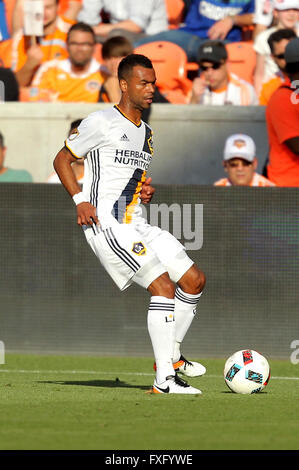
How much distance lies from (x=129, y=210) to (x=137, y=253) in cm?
44

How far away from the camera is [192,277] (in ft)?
28.5

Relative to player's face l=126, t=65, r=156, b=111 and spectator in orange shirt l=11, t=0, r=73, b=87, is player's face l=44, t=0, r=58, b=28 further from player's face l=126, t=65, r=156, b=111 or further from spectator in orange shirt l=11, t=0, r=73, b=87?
player's face l=126, t=65, r=156, b=111

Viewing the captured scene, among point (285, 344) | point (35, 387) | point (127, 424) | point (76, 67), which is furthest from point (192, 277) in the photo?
point (76, 67)

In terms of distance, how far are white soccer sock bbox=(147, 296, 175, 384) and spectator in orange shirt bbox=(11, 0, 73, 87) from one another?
7502 mm

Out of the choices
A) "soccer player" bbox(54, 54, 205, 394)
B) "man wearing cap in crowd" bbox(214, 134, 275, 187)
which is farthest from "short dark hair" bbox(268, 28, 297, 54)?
"soccer player" bbox(54, 54, 205, 394)

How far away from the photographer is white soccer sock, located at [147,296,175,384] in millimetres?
8188

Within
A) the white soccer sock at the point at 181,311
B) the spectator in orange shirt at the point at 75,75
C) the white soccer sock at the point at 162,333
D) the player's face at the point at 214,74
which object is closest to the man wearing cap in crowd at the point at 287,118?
the player's face at the point at 214,74

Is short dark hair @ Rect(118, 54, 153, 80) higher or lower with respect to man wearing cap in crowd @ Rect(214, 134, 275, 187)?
lower

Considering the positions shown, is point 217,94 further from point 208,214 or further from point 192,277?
point 192,277

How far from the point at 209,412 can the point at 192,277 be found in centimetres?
162

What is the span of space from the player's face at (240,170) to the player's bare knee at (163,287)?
482 centimetres

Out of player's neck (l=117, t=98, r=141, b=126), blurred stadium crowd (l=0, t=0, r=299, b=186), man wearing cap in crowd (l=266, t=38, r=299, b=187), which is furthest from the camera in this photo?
blurred stadium crowd (l=0, t=0, r=299, b=186)

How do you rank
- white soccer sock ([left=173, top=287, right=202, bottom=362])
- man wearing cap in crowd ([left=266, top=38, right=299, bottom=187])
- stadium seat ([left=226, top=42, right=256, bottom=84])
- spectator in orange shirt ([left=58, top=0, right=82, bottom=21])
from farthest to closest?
spectator in orange shirt ([left=58, top=0, right=82, bottom=21]), stadium seat ([left=226, top=42, right=256, bottom=84]), man wearing cap in crowd ([left=266, top=38, right=299, bottom=187]), white soccer sock ([left=173, top=287, right=202, bottom=362])

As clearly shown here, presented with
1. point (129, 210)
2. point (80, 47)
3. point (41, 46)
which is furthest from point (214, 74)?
point (129, 210)
